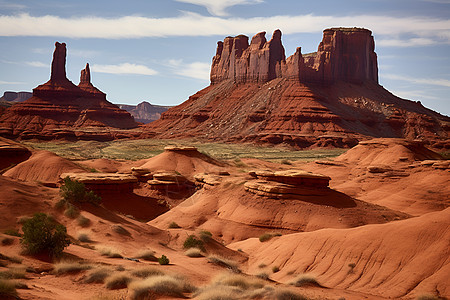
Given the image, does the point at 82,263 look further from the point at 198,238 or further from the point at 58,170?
the point at 58,170

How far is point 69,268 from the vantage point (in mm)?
12578

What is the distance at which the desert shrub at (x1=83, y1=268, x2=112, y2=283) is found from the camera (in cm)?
1189

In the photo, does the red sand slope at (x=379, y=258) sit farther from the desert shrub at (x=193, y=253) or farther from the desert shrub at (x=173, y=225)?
the desert shrub at (x=173, y=225)

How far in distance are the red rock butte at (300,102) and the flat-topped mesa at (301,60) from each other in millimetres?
232

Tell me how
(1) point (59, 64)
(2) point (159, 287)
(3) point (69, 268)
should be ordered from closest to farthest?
(2) point (159, 287)
(3) point (69, 268)
(1) point (59, 64)

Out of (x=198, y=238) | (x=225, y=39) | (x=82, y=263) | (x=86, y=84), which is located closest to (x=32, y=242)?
(x=82, y=263)

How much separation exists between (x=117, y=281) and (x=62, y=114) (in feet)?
379

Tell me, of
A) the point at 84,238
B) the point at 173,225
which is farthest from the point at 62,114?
the point at 84,238

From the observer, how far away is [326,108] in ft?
323

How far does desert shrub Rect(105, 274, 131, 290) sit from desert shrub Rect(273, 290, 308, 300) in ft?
11.7

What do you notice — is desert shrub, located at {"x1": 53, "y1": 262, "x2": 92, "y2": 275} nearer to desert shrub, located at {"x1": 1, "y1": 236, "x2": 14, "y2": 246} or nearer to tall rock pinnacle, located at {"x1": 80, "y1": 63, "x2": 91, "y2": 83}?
desert shrub, located at {"x1": 1, "y1": 236, "x2": 14, "y2": 246}

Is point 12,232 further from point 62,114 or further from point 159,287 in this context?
point 62,114

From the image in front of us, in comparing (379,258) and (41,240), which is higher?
(41,240)

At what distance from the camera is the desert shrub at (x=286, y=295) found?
10697mm
